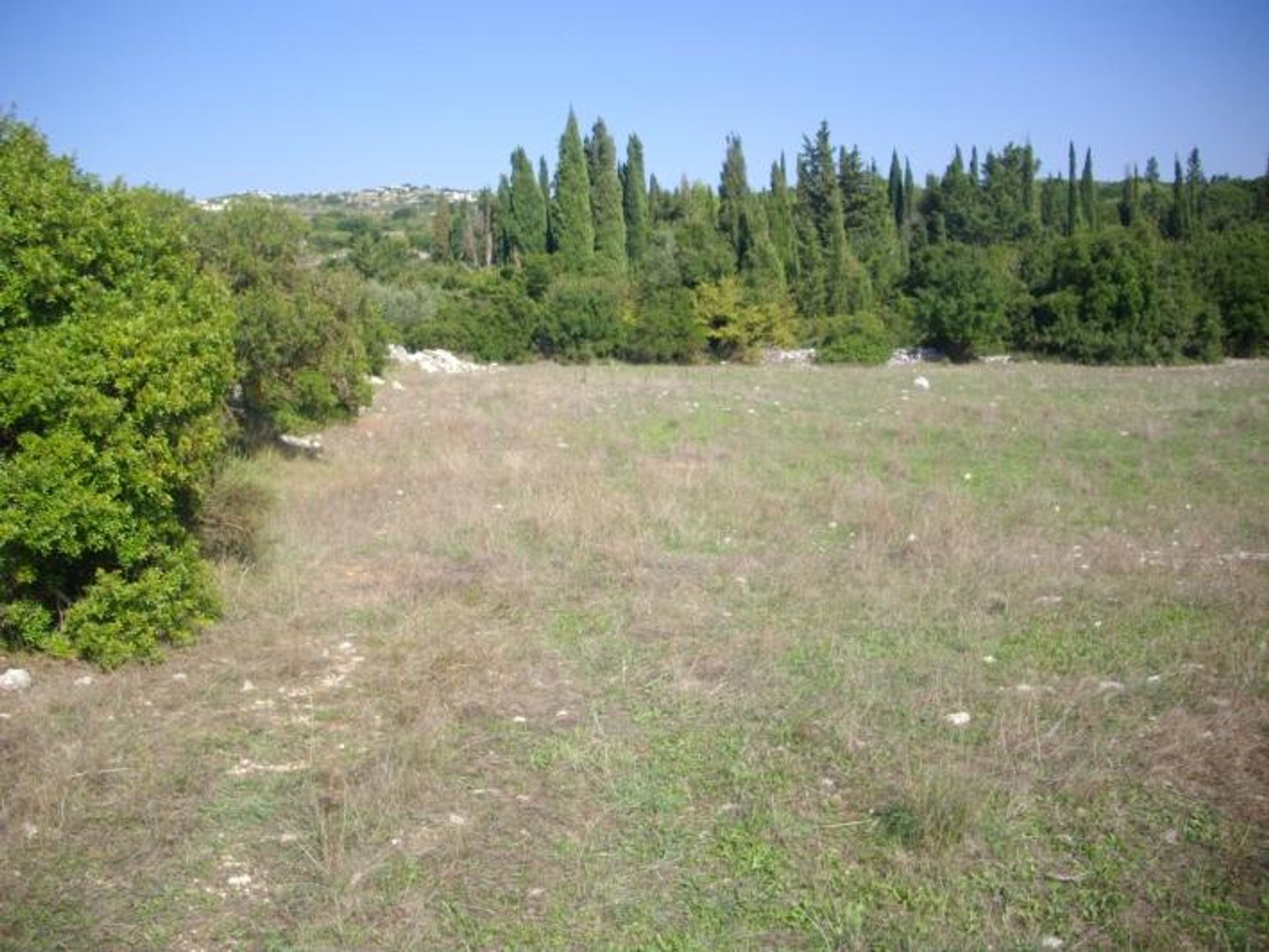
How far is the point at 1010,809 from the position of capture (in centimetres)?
468

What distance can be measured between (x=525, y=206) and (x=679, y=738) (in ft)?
144

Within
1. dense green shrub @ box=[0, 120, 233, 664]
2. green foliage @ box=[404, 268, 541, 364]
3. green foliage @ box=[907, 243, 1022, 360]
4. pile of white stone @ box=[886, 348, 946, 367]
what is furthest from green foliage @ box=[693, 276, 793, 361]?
dense green shrub @ box=[0, 120, 233, 664]

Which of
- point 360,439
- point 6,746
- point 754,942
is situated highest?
point 360,439

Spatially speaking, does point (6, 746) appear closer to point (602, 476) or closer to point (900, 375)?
point (602, 476)

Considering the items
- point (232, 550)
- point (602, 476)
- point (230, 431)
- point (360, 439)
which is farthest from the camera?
point (360, 439)

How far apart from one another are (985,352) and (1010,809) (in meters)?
31.7

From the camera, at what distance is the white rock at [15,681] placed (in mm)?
5953

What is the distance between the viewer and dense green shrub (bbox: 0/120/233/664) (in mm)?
5977

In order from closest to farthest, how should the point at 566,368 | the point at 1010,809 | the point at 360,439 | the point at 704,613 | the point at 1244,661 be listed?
1. the point at 1010,809
2. the point at 1244,661
3. the point at 704,613
4. the point at 360,439
5. the point at 566,368

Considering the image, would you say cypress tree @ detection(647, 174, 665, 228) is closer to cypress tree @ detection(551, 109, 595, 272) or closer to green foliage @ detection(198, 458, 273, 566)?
cypress tree @ detection(551, 109, 595, 272)

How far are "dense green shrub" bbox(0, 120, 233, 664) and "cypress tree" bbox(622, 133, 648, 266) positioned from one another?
130ft

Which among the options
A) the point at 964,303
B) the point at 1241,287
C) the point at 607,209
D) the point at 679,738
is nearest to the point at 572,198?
the point at 607,209

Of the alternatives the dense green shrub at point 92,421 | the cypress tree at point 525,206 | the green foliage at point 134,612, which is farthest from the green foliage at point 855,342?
the green foliage at point 134,612

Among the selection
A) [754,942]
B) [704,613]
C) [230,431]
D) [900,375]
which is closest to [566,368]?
[900,375]
